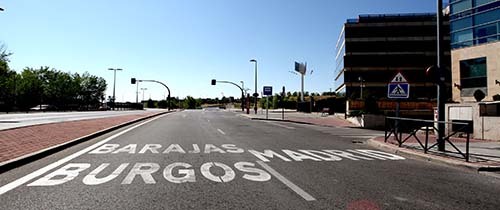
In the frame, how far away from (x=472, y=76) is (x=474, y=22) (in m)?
3.96

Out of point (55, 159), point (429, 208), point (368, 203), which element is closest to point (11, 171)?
point (55, 159)

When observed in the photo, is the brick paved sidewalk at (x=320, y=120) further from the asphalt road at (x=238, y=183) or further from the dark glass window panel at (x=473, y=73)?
the asphalt road at (x=238, y=183)

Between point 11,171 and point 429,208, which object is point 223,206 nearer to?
point 429,208

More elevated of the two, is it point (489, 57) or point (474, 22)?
point (474, 22)

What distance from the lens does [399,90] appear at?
39.4 feet

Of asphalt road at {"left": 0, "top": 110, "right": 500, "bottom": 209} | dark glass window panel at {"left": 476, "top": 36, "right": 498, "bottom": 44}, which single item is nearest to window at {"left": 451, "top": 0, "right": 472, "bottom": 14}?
dark glass window panel at {"left": 476, "top": 36, "right": 498, "bottom": 44}

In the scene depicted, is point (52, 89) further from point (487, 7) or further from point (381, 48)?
point (487, 7)

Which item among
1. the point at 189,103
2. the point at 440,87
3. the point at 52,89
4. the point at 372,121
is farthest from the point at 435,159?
the point at 189,103

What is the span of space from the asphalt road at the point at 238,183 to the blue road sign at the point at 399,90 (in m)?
2.71

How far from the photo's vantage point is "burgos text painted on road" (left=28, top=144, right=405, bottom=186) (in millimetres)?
6664

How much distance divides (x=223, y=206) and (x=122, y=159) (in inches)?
188

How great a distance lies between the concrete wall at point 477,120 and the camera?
14.2 meters

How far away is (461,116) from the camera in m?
16.3

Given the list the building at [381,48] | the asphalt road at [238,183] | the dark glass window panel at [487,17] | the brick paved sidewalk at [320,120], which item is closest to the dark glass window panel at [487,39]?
the dark glass window panel at [487,17]
